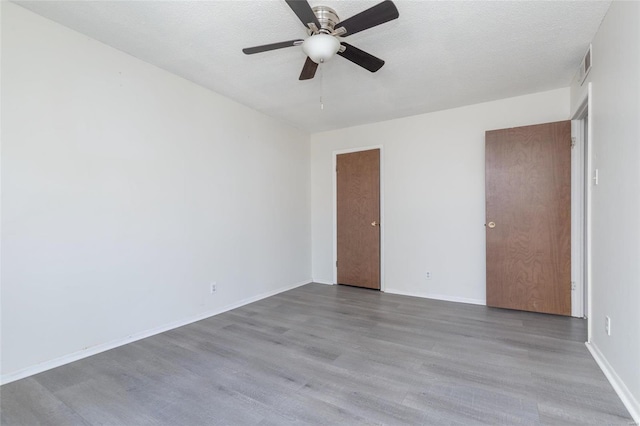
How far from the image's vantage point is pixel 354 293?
4.37 m

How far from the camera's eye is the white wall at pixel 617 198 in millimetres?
1664

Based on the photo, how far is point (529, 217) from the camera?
3393mm

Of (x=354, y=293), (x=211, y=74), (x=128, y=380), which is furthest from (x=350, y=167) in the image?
(x=128, y=380)

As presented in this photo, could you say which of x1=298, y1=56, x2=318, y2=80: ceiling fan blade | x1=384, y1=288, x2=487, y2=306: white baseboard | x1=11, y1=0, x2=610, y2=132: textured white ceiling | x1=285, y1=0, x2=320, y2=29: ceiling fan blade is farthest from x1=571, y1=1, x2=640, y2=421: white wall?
x1=298, y1=56, x2=318, y2=80: ceiling fan blade

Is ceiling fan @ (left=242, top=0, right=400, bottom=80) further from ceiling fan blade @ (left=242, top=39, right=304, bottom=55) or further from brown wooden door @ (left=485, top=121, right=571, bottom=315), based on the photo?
brown wooden door @ (left=485, top=121, right=571, bottom=315)

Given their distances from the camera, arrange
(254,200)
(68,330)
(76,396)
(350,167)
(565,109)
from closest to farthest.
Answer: (76,396) → (68,330) → (565,109) → (254,200) → (350,167)

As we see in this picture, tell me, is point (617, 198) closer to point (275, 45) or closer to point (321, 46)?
point (321, 46)

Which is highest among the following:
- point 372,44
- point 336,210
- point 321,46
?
point 372,44

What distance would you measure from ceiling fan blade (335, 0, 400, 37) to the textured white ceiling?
0.24 meters

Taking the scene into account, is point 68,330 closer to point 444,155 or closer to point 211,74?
point 211,74

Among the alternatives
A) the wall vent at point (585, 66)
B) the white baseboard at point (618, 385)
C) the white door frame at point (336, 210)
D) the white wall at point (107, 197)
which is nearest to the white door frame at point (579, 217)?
the wall vent at point (585, 66)

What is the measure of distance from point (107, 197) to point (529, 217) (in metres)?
4.26

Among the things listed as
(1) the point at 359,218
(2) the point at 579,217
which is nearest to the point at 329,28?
(1) the point at 359,218

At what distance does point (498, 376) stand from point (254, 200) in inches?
124
